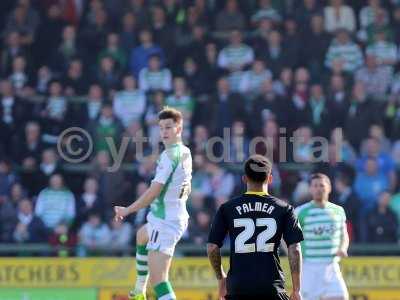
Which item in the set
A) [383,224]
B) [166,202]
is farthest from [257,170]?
[383,224]

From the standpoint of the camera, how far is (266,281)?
977cm

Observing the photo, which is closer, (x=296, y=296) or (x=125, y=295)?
(x=296, y=296)

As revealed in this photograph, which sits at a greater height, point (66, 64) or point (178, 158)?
point (66, 64)

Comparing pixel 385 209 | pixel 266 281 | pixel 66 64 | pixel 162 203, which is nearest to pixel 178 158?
pixel 162 203

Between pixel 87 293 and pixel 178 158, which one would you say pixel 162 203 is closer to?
pixel 178 158

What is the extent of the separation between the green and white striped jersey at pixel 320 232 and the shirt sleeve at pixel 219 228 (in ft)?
14.0

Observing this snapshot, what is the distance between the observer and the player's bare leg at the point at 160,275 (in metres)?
12.0

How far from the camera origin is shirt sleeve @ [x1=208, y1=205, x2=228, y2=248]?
9.87 m

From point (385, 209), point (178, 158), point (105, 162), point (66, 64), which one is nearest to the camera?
point (178, 158)

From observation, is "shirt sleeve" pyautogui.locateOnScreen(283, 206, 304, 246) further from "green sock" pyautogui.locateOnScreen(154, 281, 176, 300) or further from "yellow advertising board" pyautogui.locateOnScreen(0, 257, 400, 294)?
"yellow advertising board" pyautogui.locateOnScreen(0, 257, 400, 294)

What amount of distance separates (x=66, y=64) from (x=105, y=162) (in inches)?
119

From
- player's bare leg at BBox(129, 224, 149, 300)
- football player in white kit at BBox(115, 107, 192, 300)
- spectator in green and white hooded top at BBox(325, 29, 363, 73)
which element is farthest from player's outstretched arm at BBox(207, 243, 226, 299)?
spectator in green and white hooded top at BBox(325, 29, 363, 73)

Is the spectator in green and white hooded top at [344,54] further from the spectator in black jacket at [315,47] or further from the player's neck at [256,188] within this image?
the player's neck at [256,188]

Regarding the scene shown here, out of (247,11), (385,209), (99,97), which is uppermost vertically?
(247,11)
